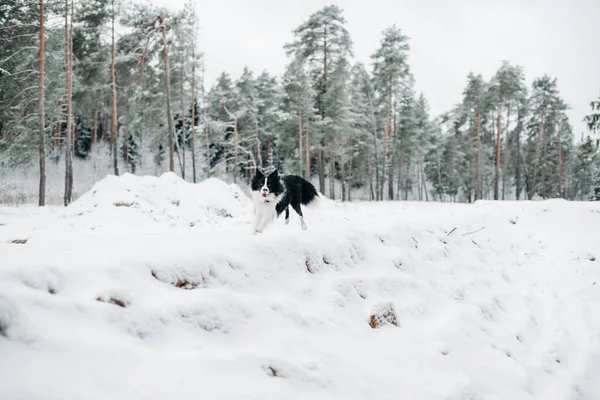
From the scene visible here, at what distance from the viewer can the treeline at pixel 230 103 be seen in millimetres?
16344

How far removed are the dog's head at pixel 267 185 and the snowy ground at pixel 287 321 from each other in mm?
1081

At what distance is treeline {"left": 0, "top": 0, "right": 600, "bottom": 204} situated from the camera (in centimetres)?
1634

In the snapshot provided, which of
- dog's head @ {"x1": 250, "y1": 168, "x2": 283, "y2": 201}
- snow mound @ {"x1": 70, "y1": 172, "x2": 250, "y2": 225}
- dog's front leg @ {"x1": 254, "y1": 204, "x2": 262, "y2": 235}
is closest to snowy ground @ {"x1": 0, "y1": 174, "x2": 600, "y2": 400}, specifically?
dog's front leg @ {"x1": 254, "y1": 204, "x2": 262, "y2": 235}

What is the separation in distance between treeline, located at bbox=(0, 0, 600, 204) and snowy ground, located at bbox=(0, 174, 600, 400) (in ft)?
33.3

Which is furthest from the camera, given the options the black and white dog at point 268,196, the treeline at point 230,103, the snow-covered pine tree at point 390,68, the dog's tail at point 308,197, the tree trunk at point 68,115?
the snow-covered pine tree at point 390,68

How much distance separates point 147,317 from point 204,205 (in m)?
9.40

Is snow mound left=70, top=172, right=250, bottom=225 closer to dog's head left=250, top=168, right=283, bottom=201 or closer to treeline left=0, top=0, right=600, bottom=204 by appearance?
treeline left=0, top=0, right=600, bottom=204

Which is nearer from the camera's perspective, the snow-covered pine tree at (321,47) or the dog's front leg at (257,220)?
the dog's front leg at (257,220)

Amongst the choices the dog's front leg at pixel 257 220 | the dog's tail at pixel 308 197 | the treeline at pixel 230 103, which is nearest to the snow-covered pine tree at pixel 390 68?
the treeline at pixel 230 103

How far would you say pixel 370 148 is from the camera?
108 ft

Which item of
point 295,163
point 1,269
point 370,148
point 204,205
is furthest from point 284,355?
point 370,148

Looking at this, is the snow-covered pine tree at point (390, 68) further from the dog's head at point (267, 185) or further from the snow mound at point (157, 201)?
the dog's head at point (267, 185)

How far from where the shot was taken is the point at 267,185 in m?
5.80

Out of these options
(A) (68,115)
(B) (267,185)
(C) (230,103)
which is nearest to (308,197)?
(B) (267,185)
